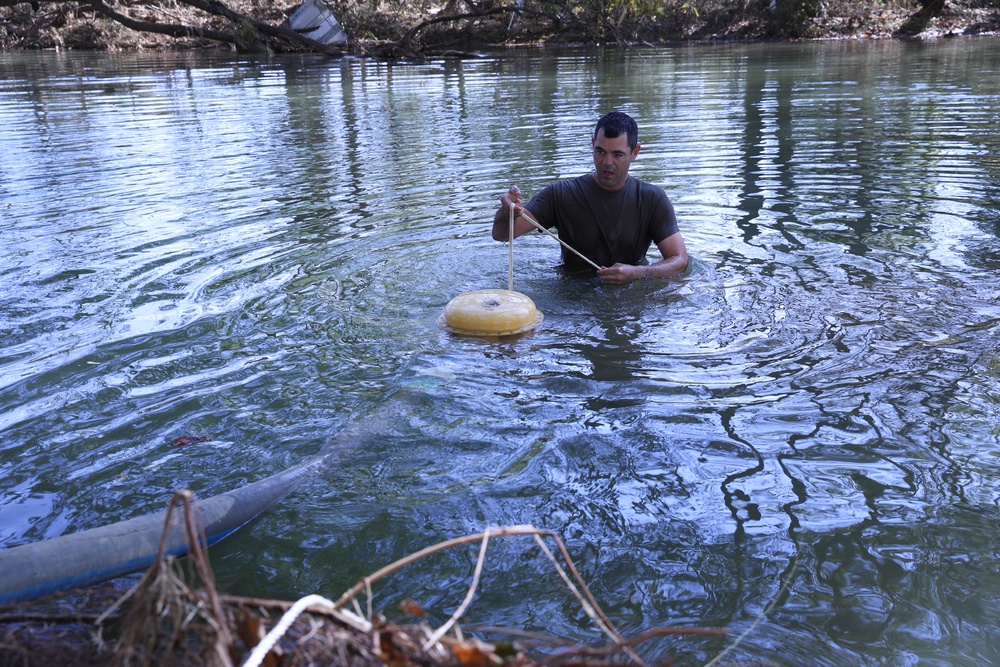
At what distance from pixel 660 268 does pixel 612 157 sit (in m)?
0.86

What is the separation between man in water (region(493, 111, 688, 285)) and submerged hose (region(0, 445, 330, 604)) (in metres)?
3.27

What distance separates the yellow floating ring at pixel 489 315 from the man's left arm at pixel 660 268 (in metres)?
0.68

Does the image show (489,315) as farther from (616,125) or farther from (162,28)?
(162,28)

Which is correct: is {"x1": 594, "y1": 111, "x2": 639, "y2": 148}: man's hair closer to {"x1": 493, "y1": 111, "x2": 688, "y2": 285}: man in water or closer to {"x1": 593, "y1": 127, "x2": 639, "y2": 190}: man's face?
{"x1": 593, "y1": 127, "x2": 639, "y2": 190}: man's face

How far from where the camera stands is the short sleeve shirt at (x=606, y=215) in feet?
20.4

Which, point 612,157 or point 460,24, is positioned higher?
point 460,24

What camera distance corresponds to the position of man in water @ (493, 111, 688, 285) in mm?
6031

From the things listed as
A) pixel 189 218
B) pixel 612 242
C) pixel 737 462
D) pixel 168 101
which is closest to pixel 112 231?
pixel 189 218

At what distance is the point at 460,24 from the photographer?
32.2m

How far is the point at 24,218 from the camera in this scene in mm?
8266

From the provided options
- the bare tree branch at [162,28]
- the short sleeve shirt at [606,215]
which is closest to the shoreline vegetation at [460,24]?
the bare tree branch at [162,28]

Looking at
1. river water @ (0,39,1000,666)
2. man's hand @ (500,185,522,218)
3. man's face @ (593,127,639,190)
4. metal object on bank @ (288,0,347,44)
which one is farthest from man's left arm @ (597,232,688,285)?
metal object on bank @ (288,0,347,44)

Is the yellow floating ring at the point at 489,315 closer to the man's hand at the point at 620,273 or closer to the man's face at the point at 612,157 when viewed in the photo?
the man's hand at the point at 620,273

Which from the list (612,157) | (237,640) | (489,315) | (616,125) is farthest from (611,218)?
(237,640)
